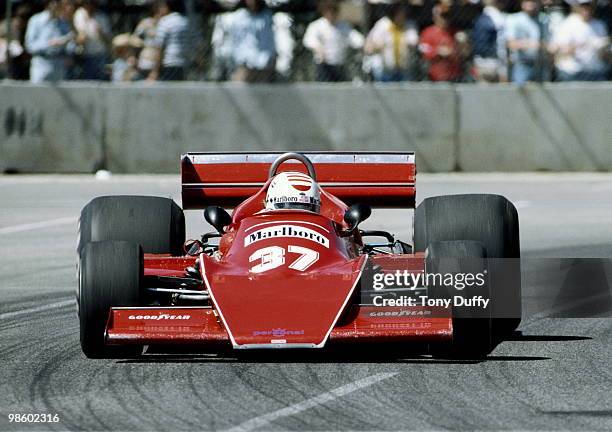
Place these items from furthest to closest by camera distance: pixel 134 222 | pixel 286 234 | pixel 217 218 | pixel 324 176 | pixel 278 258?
pixel 324 176 → pixel 134 222 → pixel 217 218 → pixel 286 234 → pixel 278 258

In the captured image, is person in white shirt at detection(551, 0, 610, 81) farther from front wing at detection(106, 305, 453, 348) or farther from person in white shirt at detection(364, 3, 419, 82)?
front wing at detection(106, 305, 453, 348)

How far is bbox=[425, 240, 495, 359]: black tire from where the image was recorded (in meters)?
7.93

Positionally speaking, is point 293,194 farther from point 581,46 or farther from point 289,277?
point 581,46

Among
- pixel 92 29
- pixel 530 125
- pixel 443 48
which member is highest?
pixel 92 29

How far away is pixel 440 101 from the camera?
1969 cm

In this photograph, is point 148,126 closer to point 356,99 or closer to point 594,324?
point 356,99

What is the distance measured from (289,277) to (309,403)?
129 centimetres

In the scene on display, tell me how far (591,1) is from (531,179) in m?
2.35

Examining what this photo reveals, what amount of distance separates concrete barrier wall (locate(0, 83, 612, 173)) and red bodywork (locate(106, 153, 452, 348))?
32.5 ft

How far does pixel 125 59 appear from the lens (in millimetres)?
19672

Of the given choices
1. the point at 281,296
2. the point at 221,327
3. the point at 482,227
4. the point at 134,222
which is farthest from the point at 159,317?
the point at 482,227

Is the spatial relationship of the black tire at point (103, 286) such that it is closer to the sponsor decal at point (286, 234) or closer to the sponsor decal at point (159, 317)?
the sponsor decal at point (159, 317)

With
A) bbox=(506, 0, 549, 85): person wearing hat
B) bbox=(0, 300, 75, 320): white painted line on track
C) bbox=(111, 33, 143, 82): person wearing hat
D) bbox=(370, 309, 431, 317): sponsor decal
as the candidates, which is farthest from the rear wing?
bbox=(506, 0, 549, 85): person wearing hat

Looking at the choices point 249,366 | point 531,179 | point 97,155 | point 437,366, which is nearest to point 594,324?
point 437,366
